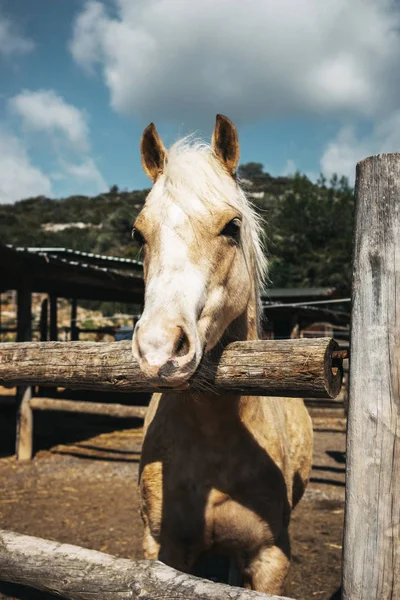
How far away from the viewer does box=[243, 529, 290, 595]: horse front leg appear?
244 cm

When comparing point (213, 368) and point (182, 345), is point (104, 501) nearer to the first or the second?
point (213, 368)

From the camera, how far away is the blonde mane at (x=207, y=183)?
2.03m

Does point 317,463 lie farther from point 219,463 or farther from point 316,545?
point 219,463

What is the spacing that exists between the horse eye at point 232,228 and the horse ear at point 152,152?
58cm

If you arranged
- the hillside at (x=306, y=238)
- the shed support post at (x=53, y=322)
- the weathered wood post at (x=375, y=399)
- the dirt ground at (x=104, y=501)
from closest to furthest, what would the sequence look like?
the weathered wood post at (x=375, y=399), the dirt ground at (x=104, y=501), the shed support post at (x=53, y=322), the hillside at (x=306, y=238)

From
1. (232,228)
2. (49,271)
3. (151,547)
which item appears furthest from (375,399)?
(49,271)

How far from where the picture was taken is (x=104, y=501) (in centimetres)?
594

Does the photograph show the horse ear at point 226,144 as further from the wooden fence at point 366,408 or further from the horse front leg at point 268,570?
the horse front leg at point 268,570

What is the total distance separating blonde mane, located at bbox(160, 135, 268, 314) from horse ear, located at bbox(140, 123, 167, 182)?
0.14 meters

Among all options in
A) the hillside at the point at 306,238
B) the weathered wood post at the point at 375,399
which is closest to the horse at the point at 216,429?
the weathered wood post at the point at 375,399

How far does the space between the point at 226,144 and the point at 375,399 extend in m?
1.52

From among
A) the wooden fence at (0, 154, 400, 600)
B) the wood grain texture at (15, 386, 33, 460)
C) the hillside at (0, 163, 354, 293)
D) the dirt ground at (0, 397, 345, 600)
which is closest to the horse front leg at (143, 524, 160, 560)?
the dirt ground at (0, 397, 345, 600)

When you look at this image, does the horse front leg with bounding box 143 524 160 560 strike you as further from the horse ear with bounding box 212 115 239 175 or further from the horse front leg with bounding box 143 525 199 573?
the horse ear with bounding box 212 115 239 175

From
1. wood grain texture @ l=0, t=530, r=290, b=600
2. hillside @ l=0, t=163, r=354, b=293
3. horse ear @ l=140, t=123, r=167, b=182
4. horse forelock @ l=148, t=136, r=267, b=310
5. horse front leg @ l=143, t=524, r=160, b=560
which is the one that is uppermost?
hillside @ l=0, t=163, r=354, b=293
